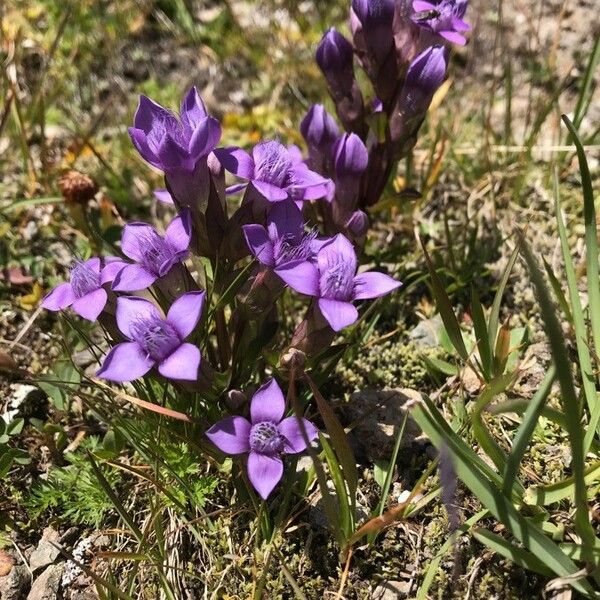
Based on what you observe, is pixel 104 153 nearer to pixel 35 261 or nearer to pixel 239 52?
pixel 35 261

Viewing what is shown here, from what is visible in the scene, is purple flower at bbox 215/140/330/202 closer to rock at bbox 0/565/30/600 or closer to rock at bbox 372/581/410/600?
rock at bbox 372/581/410/600

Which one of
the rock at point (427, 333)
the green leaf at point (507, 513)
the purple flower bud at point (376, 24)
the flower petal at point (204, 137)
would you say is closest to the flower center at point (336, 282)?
the green leaf at point (507, 513)

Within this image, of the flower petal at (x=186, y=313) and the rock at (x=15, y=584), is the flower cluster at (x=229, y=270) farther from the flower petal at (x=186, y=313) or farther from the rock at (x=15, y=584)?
the rock at (x=15, y=584)

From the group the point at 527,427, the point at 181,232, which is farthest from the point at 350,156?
the point at 527,427

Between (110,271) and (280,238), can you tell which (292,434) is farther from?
(110,271)

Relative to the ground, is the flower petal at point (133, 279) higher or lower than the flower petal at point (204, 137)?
lower
